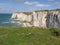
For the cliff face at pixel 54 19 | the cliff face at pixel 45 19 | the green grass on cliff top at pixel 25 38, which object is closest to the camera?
the green grass on cliff top at pixel 25 38

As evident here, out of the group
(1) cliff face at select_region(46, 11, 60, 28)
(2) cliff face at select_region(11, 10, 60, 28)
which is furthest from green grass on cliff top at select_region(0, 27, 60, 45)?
(1) cliff face at select_region(46, 11, 60, 28)

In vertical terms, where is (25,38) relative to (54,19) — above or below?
above

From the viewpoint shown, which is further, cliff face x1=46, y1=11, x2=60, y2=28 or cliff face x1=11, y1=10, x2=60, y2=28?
cliff face x1=11, y1=10, x2=60, y2=28

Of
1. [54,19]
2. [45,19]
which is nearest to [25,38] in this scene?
[54,19]

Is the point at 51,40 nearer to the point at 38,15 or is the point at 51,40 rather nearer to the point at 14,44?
the point at 14,44

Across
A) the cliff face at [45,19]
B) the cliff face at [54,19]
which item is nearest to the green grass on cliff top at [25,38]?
the cliff face at [45,19]

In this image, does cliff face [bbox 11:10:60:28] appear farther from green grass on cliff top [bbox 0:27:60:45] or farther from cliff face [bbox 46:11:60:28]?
green grass on cliff top [bbox 0:27:60:45]

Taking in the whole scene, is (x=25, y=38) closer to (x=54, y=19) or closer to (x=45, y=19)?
(x=54, y=19)

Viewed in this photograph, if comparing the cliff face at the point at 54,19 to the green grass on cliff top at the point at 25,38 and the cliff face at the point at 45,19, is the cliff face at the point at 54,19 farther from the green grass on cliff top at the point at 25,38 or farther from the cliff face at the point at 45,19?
the green grass on cliff top at the point at 25,38

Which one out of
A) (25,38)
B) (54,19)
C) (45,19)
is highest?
(25,38)

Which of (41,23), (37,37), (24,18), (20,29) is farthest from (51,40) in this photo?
(24,18)

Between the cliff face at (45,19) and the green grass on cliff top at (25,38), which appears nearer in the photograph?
the green grass on cliff top at (25,38)

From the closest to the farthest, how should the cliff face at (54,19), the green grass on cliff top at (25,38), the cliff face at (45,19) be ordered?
the green grass on cliff top at (25,38), the cliff face at (54,19), the cliff face at (45,19)

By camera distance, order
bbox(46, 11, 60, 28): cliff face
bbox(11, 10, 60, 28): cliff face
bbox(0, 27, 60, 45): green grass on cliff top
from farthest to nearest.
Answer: bbox(11, 10, 60, 28): cliff face → bbox(46, 11, 60, 28): cliff face → bbox(0, 27, 60, 45): green grass on cliff top
